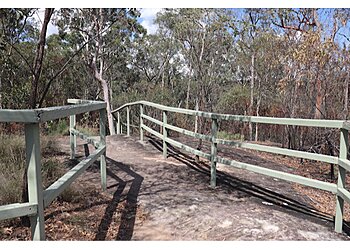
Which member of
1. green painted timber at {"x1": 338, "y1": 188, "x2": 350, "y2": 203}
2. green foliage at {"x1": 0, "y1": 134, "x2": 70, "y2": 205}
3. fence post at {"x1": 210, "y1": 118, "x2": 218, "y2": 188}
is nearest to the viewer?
green painted timber at {"x1": 338, "y1": 188, "x2": 350, "y2": 203}

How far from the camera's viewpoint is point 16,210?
1.83 meters

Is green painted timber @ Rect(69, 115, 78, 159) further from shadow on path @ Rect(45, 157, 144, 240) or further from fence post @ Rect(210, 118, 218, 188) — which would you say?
fence post @ Rect(210, 118, 218, 188)

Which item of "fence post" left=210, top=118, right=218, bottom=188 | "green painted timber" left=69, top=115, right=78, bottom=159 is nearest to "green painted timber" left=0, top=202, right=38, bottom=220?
"fence post" left=210, top=118, right=218, bottom=188

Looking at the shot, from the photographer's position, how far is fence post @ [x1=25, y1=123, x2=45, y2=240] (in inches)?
73.2

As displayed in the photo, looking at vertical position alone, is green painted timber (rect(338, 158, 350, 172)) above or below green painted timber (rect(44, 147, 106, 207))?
above

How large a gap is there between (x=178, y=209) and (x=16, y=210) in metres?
1.83

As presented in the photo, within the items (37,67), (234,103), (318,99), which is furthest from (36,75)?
(234,103)

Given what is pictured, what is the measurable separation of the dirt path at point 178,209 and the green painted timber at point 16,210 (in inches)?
32.3

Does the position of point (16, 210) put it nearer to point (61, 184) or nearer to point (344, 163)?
point (61, 184)

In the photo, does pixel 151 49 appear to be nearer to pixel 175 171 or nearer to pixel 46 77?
pixel 46 77

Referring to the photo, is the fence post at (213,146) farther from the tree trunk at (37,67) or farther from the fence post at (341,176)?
the tree trunk at (37,67)

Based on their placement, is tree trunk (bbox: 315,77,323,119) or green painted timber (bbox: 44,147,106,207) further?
tree trunk (bbox: 315,77,323,119)

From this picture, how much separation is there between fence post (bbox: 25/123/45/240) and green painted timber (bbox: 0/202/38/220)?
0.03 m

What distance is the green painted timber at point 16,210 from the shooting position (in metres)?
1.80
